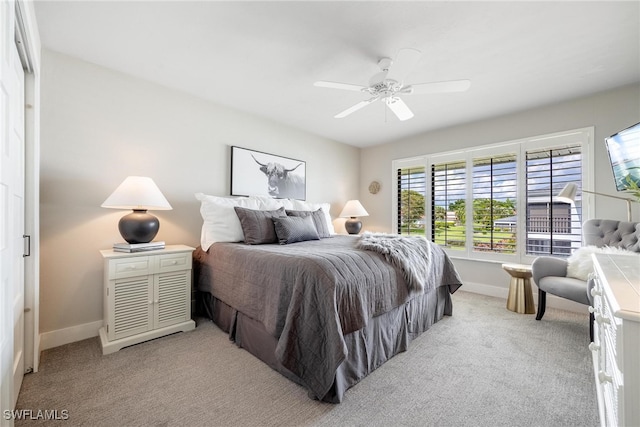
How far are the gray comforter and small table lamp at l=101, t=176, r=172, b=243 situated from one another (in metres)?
0.86

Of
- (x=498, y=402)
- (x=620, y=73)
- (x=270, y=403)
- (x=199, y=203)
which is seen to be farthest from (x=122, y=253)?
(x=620, y=73)

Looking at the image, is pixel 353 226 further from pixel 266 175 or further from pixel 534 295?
pixel 534 295

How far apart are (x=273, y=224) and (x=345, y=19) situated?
1850mm

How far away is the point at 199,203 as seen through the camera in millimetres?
2986

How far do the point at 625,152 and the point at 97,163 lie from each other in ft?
14.4

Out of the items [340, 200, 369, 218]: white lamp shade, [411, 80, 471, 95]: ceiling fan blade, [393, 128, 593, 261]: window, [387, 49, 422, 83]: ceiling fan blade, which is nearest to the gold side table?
[393, 128, 593, 261]: window

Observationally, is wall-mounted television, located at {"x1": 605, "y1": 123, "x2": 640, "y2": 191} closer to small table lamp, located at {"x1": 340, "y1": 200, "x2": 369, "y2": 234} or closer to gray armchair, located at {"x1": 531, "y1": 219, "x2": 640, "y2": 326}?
gray armchair, located at {"x1": 531, "y1": 219, "x2": 640, "y2": 326}

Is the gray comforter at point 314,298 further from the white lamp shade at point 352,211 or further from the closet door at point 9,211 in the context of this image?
the white lamp shade at point 352,211

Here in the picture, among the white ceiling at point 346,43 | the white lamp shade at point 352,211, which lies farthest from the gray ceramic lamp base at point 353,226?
the white ceiling at point 346,43

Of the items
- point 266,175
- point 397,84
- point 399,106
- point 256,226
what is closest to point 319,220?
point 256,226

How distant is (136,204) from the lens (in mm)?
2080

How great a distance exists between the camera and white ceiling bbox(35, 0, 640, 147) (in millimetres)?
1709

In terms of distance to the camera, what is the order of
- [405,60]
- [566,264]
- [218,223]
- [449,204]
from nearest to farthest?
[405,60]
[566,264]
[218,223]
[449,204]

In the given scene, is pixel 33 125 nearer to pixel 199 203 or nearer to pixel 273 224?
pixel 199 203
